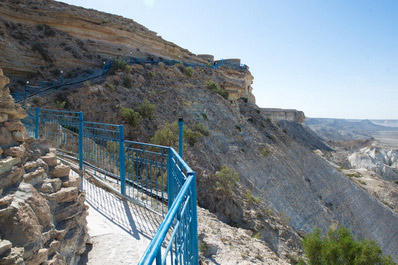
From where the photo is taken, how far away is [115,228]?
433 cm

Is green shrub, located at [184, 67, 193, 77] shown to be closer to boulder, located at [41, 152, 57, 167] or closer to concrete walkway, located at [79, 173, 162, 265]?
concrete walkway, located at [79, 173, 162, 265]

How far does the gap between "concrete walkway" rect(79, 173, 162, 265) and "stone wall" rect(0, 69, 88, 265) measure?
355 mm

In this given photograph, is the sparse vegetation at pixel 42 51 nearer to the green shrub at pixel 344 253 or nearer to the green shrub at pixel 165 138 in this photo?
→ the green shrub at pixel 165 138

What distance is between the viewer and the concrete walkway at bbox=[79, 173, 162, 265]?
3631mm

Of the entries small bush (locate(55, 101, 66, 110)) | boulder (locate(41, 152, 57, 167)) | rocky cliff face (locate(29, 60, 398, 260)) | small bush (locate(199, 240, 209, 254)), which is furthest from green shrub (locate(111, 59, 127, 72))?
small bush (locate(199, 240, 209, 254))

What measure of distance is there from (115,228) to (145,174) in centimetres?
232

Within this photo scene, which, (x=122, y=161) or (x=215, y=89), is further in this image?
(x=215, y=89)

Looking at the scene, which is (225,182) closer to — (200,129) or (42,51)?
(200,129)

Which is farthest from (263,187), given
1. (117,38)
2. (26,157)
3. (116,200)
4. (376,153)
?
(376,153)

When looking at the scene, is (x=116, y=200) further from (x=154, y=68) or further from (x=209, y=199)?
(x=154, y=68)

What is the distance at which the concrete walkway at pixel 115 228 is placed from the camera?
363 centimetres

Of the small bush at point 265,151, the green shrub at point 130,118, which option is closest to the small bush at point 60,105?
the green shrub at point 130,118

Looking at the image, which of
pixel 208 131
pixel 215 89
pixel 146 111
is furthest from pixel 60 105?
pixel 215 89

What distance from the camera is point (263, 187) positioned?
15.4 m
